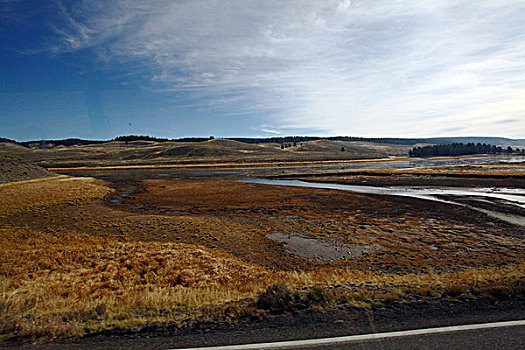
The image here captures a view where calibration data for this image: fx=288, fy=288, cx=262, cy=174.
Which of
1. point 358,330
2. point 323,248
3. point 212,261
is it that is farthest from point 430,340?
point 323,248

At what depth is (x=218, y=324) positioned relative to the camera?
6340mm

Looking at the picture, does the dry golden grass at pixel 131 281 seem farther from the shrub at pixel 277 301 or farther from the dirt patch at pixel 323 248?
the dirt patch at pixel 323 248

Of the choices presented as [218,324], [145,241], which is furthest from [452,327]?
[145,241]

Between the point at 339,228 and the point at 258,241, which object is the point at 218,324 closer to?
the point at 258,241

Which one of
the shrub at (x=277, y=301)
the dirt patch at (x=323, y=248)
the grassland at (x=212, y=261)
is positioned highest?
the shrub at (x=277, y=301)

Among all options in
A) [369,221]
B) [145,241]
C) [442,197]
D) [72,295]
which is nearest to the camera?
[72,295]

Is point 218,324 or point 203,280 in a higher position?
point 218,324

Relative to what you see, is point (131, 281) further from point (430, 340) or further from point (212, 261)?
point (430, 340)

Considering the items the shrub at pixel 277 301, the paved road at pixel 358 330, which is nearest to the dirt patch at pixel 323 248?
the shrub at pixel 277 301

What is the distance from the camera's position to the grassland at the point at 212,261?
7.47 metres

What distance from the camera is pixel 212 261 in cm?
1365

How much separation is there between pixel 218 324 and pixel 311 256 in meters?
9.55

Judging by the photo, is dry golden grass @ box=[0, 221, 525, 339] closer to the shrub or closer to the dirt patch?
the shrub

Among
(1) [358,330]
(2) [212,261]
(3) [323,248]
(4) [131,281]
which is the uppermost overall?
(1) [358,330]
